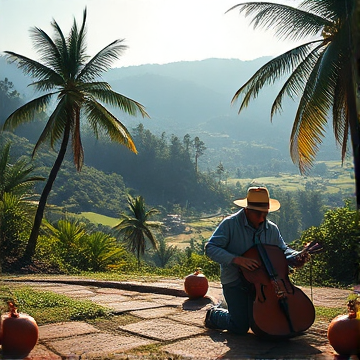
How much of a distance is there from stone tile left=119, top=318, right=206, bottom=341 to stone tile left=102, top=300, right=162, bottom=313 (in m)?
0.62

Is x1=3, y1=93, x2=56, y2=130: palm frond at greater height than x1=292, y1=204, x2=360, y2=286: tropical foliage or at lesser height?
greater

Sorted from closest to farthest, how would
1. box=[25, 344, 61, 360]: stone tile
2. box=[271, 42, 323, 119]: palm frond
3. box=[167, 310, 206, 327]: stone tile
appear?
1. box=[25, 344, 61, 360]: stone tile
2. box=[167, 310, 206, 327]: stone tile
3. box=[271, 42, 323, 119]: palm frond

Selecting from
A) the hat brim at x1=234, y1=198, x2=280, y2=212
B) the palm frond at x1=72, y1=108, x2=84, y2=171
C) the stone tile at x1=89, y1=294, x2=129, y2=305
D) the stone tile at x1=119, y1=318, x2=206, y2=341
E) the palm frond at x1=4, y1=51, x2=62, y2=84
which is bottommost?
the stone tile at x1=89, y1=294, x2=129, y2=305

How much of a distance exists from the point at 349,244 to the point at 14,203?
379 inches

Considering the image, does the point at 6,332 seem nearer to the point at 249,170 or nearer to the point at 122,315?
the point at 122,315

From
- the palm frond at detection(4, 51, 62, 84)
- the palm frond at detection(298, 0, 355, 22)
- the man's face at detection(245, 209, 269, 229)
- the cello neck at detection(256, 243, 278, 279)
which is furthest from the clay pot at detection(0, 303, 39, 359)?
the palm frond at detection(4, 51, 62, 84)

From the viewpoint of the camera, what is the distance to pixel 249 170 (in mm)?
116312

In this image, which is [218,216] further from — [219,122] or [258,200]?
[219,122]

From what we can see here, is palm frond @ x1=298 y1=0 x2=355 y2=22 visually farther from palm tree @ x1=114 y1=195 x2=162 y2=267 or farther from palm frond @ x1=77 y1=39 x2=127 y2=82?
palm tree @ x1=114 y1=195 x2=162 y2=267

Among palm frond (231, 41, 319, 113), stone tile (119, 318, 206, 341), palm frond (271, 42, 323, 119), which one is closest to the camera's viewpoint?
stone tile (119, 318, 206, 341)

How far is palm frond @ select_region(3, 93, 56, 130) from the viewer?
1548cm

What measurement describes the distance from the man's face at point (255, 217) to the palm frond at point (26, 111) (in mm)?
12211

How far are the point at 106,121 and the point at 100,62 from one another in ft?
6.95

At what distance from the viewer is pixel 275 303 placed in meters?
4.30
